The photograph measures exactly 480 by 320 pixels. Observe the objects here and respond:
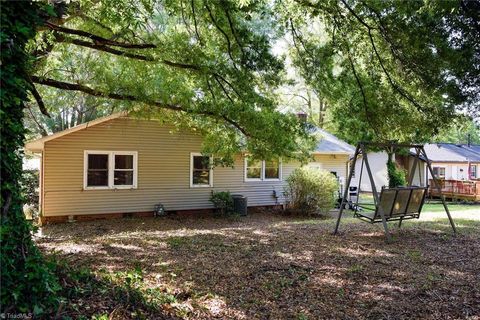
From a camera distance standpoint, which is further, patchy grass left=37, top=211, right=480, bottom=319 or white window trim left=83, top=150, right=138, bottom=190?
white window trim left=83, top=150, right=138, bottom=190

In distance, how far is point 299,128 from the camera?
9.51 metres

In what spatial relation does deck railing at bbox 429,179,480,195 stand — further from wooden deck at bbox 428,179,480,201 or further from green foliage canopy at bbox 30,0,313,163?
green foliage canopy at bbox 30,0,313,163

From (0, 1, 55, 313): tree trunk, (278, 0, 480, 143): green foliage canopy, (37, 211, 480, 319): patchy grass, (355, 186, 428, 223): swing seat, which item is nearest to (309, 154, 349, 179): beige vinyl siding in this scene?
(278, 0, 480, 143): green foliage canopy

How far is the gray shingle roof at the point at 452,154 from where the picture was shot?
1207 inches

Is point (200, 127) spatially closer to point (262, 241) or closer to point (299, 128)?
point (299, 128)

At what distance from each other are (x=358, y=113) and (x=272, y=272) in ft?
15.8

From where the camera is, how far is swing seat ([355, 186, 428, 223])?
7965 mm

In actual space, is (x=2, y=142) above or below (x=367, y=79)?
below

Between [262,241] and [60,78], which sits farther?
[60,78]

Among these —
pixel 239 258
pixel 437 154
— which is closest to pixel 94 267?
pixel 239 258

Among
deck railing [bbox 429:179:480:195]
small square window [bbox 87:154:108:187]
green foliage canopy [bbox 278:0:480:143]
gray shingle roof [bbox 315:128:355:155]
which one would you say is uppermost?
green foliage canopy [bbox 278:0:480:143]

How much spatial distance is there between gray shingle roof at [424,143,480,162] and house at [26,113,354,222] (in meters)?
21.0

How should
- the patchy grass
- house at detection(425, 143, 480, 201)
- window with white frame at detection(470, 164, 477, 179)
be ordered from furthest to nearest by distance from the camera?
window with white frame at detection(470, 164, 477, 179)
house at detection(425, 143, 480, 201)
the patchy grass

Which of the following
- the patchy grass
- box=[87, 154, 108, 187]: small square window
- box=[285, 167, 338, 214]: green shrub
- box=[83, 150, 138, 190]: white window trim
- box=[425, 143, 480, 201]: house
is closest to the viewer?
the patchy grass
